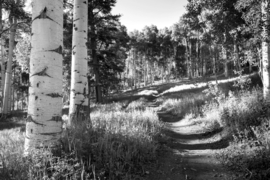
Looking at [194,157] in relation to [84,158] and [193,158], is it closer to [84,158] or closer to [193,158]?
[193,158]

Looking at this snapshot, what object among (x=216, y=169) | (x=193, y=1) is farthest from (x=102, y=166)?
(x=193, y=1)

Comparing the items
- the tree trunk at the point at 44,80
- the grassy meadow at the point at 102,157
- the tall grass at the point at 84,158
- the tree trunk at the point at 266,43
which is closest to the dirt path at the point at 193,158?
the grassy meadow at the point at 102,157

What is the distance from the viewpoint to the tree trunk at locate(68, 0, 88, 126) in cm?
436

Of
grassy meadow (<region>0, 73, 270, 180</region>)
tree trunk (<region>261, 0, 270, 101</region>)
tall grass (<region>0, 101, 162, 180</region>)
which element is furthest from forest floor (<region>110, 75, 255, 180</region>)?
tree trunk (<region>261, 0, 270, 101</region>)

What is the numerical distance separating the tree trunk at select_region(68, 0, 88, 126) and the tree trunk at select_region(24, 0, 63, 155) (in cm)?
211

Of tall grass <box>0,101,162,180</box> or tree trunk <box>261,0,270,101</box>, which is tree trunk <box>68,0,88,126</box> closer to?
tall grass <box>0,101,162,180</box>

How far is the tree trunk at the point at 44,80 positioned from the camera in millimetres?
2131

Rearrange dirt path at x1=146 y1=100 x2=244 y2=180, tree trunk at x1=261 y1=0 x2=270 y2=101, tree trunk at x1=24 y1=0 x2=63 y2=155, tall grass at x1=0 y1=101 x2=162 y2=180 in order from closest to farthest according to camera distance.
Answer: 1. tall grass at x1=0 y1=101 x2=162 y2=180
2. tree trunk at x1=24 y1=0 x2=63 y2=155
3. dirt path at x1=146 y1=100 x2=244 y2=180
4. tree trunk at x1=261 y1=0 x2=270 y2=101

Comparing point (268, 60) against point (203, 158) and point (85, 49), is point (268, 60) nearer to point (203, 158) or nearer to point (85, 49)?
point (203, 158)

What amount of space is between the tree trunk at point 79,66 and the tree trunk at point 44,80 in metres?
2.11

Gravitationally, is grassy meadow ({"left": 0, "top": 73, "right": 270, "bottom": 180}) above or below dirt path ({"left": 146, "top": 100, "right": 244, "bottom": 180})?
above

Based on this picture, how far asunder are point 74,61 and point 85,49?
1.65 ft

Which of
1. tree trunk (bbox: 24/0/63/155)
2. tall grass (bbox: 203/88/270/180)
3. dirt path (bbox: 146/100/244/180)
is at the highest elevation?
tree trunk (bbox: 24/0/63/155)

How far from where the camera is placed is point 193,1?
8.23 metres
